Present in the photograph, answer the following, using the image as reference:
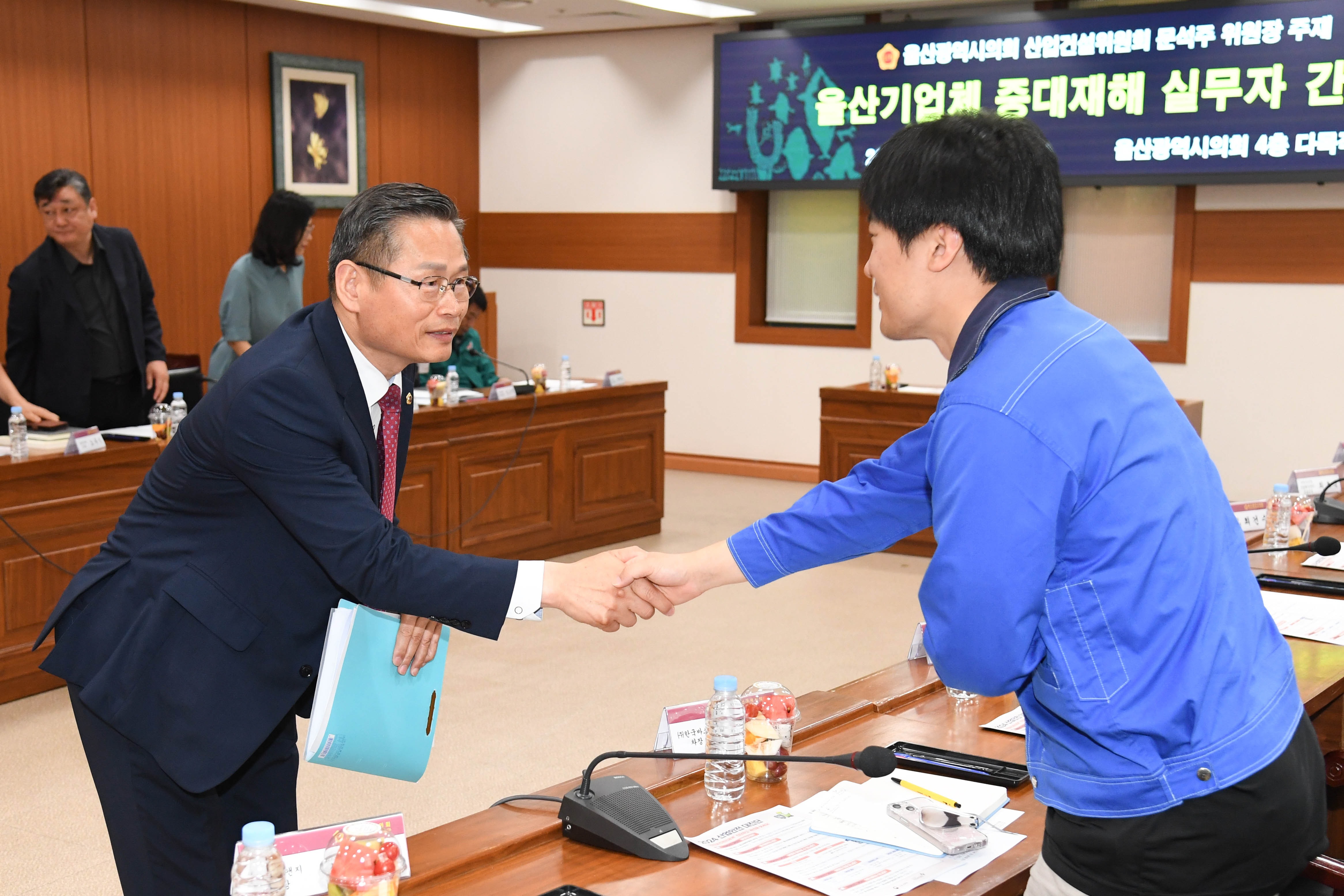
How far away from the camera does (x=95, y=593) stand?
6.19ft

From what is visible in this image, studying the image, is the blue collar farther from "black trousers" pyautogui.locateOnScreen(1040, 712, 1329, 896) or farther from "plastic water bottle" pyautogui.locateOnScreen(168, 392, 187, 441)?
"plastic water bottle" pyautogui.locateOnScreen(168, 392, 187, 441)

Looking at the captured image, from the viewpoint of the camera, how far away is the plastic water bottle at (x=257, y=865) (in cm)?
136

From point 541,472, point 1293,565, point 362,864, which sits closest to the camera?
point 362,864

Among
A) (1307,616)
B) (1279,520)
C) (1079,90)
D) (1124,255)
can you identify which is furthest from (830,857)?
(1124,255)

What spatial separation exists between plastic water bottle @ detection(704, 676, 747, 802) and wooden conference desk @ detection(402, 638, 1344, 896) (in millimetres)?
21

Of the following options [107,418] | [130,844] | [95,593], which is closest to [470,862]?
[130,844]

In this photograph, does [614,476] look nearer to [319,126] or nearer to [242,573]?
[319,126]

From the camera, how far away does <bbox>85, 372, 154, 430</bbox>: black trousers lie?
18.1ft

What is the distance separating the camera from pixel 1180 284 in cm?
734

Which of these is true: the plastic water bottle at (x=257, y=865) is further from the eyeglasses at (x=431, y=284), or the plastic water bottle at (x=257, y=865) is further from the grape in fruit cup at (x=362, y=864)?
the eyeglasses at (x=431, y=284)

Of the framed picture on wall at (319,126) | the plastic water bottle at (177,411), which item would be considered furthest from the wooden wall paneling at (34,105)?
the plastic water bottle at (177,411)

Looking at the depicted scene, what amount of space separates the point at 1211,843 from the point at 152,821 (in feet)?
4.67

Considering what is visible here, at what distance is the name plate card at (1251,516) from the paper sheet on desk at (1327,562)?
0.29 meters

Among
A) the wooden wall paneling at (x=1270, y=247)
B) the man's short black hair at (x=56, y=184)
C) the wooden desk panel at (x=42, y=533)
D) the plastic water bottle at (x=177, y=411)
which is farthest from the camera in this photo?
the wooden wall paneling at (x=1270, y=247)
